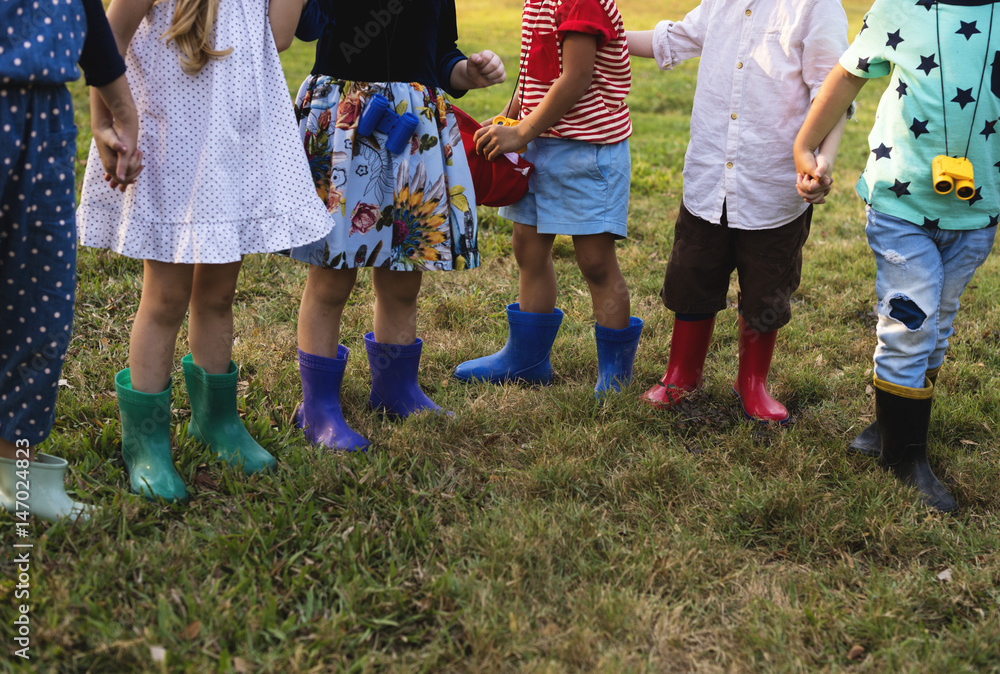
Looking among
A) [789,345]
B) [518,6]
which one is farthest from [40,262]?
[518,6]

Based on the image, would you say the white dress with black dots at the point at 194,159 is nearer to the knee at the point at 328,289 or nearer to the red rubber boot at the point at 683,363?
the knee at the point at 328,289

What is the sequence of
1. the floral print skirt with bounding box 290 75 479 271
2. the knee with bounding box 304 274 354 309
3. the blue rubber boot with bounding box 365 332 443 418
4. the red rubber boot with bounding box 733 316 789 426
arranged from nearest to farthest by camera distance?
the floral print skirt with bounding box 290 75 479 271
the knee with bounding box 304 274 354 309
the blue rubber boot with bounding box 365 332 443 418
the red rubber boot with bounding box 733 316 789 426

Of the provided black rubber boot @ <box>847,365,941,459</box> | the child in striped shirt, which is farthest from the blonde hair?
black rubber boot @ <box>847,365,941,459</box>

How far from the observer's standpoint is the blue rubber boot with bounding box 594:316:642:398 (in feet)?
9.74

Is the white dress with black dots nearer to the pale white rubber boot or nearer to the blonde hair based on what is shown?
the blonde hair

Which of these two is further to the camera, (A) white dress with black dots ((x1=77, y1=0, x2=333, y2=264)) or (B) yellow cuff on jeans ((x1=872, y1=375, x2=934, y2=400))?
(B) yellow cuff on jeans ((x1=872, y1=375, x2=934, y2=400))

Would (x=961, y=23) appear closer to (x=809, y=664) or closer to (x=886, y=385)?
(x=886, y=385)

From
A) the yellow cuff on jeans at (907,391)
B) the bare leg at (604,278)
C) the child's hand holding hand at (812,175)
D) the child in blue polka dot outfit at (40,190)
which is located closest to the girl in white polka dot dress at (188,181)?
the child in blue polka dot outfit at (40,190)

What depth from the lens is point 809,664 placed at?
1.78 metres

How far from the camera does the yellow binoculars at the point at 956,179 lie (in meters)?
2.13

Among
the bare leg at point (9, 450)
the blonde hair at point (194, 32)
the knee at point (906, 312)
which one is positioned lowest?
the bare leg at point (9, 450)

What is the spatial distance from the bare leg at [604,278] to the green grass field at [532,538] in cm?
32

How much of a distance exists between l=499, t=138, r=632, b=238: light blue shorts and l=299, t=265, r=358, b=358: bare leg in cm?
75

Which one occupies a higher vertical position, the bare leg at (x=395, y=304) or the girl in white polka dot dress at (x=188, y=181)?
the girl in white polka dot dress at (x=188, y=181)
